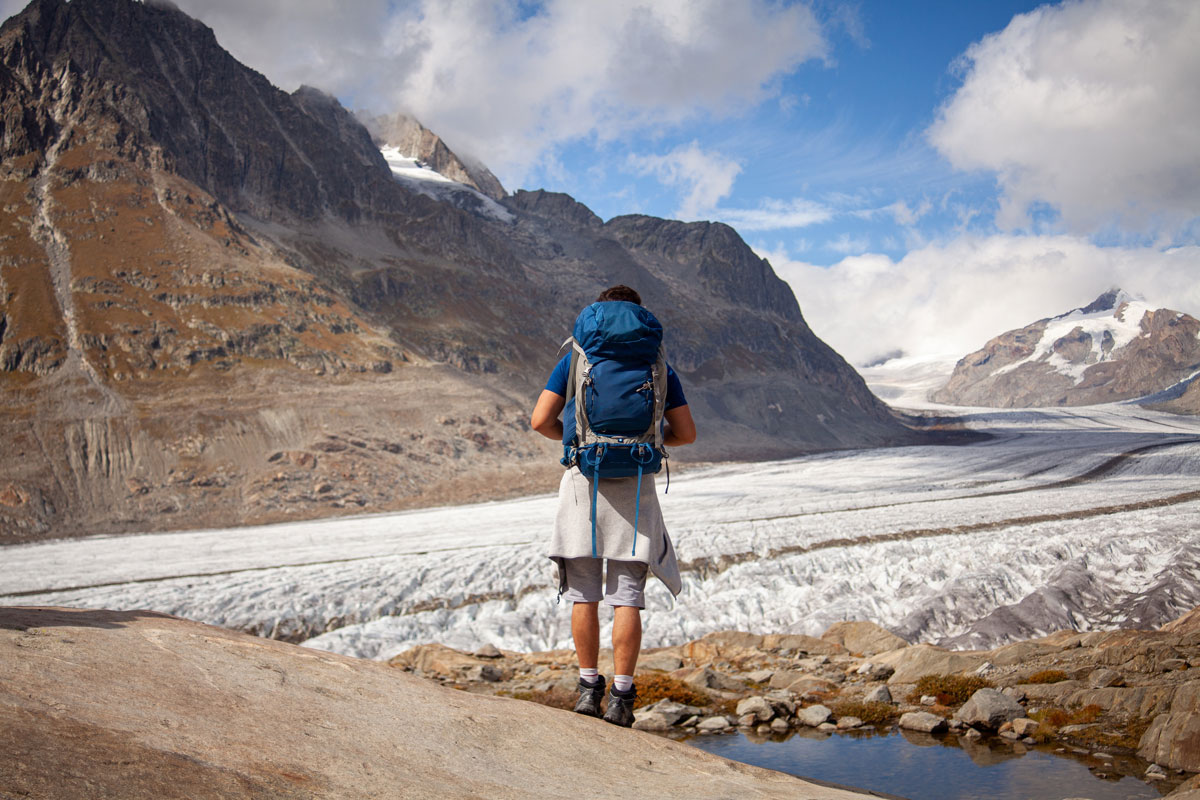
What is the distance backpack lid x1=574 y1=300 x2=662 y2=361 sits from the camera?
5355mm


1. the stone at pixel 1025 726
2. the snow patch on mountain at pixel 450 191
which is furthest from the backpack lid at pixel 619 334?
the snow patch on mountain at pixel 450 191

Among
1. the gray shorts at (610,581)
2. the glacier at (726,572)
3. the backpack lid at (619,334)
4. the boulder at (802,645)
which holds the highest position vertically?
the backpack lid at (619,334)

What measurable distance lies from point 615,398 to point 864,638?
966cm

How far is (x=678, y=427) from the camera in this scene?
5.73m

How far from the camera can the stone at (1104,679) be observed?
319 inches

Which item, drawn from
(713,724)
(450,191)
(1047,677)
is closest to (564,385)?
(713,724)

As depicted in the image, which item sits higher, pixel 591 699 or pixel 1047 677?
pixel 591 699

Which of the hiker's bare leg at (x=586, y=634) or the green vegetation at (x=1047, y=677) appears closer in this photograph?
the hiker's bare leg at (x=586, y=634)

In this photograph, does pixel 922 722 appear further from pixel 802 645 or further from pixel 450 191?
pixel 450 191

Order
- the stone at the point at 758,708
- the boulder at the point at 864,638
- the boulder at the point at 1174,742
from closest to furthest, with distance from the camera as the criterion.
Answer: the boulder at the point at 1174,742 < the stone at the point at 758,708 < the boulder at the point at 864,638

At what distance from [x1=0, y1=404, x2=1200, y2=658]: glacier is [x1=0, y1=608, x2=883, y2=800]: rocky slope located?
13431 mm

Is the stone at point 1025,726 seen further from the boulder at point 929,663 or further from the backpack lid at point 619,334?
the backpack lid at point 619,334

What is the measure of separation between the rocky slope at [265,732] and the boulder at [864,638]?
856 centimetres

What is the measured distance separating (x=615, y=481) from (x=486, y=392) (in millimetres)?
73771
